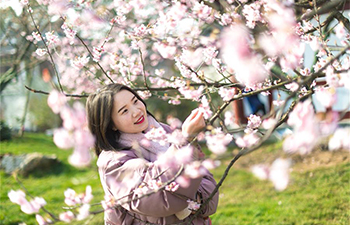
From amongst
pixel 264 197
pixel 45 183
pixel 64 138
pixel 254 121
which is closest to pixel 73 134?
pixel 64 138

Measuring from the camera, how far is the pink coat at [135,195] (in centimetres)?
158

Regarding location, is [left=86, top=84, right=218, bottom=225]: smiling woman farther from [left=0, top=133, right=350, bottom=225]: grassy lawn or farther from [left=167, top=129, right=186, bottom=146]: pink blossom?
[left=0, top=133, right=350, bottom=225]: grassy lawn

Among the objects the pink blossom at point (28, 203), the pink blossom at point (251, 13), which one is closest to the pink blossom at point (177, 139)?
the pink blossom at point (28, 203)

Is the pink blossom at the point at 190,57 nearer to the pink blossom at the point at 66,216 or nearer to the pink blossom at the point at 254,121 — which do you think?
the pink blossom at the point at 254,121

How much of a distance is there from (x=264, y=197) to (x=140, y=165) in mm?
3237

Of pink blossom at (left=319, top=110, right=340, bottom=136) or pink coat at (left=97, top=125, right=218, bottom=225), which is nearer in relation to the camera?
pink blossom at (left=319, top=110, right=340, bottom=136)

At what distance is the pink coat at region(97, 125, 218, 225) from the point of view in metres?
1.58

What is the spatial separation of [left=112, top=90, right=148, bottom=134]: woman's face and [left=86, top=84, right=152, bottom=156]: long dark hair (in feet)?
0.08

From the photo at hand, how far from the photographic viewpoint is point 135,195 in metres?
1.62

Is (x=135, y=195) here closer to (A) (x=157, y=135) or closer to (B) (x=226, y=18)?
(A) (x=157, y=135)

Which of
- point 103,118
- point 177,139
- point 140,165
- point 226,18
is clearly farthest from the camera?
point 226,18

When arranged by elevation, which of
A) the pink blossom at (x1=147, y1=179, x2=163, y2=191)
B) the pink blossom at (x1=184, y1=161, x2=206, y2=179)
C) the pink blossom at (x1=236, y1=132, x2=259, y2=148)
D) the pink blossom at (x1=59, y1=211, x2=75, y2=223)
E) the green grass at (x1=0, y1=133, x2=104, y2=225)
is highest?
the pink blossom at (x1=184, y1=161, x2=206, y2=179)

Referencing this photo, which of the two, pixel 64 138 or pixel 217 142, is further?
pixel 217 142

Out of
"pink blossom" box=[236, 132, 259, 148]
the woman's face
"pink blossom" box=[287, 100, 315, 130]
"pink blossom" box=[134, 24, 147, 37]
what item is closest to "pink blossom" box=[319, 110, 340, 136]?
"pink blossom" box=[287, 100, 315, 130]
